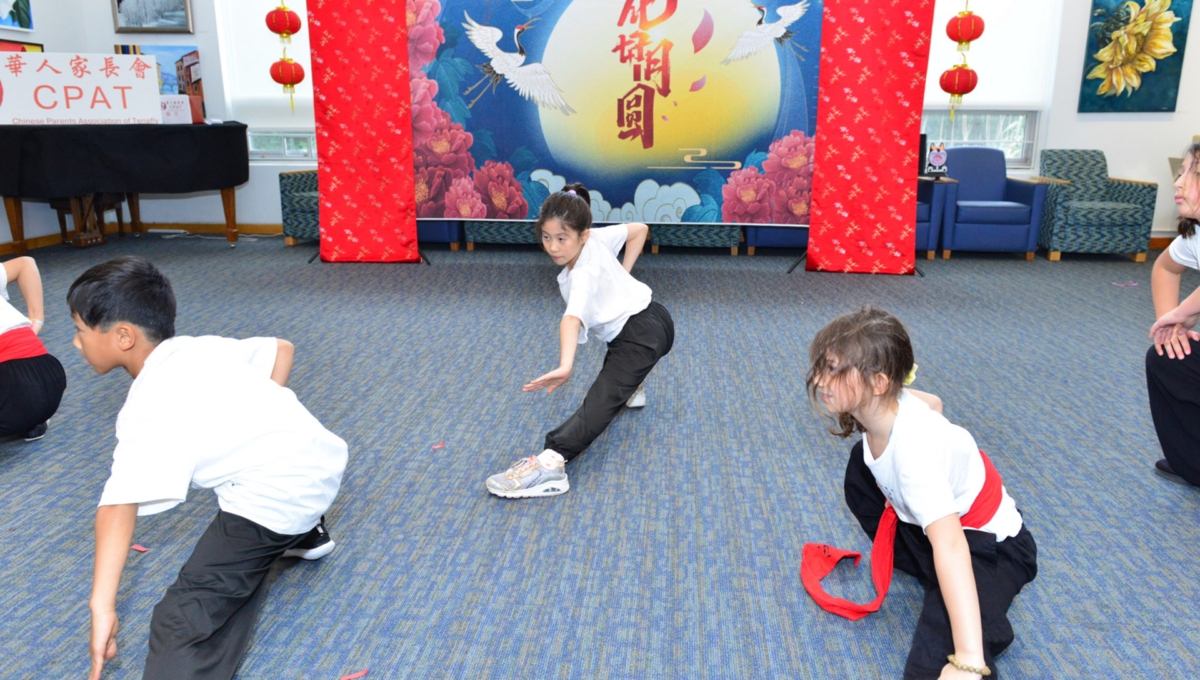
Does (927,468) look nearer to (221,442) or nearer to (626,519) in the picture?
(626,519)

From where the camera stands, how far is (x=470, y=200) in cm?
541

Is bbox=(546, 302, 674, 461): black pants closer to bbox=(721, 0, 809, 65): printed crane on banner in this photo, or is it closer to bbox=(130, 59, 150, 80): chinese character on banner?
bbox=(721, 0, 809, 65): printed crane on banner

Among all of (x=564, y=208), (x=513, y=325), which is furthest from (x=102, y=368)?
(x=513, y=325)

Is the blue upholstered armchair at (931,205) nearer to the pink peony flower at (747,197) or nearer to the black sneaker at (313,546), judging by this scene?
the pink peony flower at (747,197)

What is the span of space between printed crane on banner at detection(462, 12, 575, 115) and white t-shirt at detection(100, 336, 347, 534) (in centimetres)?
401

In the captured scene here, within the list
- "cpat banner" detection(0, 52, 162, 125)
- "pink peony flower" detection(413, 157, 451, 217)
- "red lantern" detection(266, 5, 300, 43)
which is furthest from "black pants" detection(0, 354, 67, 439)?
"red lantern" detection(266, 5, 300, 43)

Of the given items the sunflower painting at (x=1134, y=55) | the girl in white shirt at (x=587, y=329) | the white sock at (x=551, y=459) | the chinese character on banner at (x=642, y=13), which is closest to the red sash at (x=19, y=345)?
the girl in white shirt at (x=587, y=329)

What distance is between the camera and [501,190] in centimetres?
538

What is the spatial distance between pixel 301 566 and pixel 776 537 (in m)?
1.09

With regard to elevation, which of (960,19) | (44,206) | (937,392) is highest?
(960,19)

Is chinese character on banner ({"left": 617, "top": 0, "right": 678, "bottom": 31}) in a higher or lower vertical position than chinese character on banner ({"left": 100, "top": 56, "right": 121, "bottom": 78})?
higher

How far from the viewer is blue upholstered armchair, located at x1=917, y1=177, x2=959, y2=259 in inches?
217

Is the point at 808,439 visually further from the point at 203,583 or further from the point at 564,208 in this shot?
the point at 203,583

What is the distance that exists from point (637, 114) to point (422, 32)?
4.96 feet
